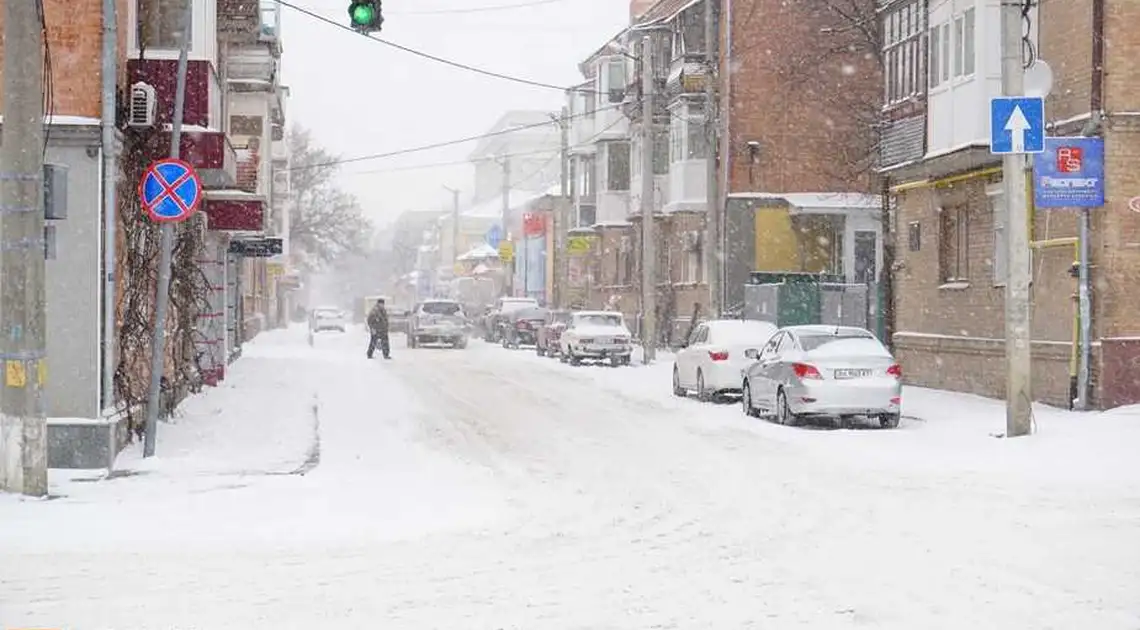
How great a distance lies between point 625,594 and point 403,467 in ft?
25.0

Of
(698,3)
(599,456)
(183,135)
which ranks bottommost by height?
(599,456)

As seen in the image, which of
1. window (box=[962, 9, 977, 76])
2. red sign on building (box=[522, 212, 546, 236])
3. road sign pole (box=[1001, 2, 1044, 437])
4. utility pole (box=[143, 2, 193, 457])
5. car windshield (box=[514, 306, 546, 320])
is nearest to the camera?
utility pole (box=[143, 2, 193, 457])

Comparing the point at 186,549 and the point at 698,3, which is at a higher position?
the point at 698,3

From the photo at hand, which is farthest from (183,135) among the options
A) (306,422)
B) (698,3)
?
(698,3)

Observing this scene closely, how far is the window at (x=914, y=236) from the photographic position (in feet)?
95.6

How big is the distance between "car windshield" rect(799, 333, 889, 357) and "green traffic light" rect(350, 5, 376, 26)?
27.5 feet

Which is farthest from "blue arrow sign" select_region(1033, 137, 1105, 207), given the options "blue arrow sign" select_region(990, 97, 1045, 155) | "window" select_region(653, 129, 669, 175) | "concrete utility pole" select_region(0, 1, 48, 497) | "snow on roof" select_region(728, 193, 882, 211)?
"window" select_region(653, 129, 669, 175)

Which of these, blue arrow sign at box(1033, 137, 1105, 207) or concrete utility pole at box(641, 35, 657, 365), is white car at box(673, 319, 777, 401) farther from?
concrete utility pole at box(641, 35, 657, 365)

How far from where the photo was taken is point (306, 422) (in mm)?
21266

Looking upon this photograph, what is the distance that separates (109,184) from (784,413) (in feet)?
33.5

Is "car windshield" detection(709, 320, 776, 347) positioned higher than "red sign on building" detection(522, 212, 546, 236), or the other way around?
"red sign on building" detection(522, 212, 546, 236)

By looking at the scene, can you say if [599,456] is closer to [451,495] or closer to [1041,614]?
[451,495]

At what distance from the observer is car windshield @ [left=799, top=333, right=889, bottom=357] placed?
21109mm

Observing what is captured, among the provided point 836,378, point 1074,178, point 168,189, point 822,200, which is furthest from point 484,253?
point 168,189
